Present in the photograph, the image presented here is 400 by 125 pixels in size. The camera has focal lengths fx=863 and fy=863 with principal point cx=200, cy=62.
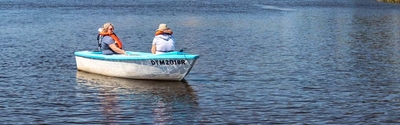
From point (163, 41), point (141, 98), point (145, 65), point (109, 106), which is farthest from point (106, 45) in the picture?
point (109, 106)

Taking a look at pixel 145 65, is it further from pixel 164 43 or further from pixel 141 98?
pixel 141 98

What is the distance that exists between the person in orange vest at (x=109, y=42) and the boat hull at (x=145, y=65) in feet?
0.99

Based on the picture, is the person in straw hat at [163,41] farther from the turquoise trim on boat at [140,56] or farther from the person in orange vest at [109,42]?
the person in orange vest at [109,42]

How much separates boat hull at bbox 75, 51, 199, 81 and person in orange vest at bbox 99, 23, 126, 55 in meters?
0.30

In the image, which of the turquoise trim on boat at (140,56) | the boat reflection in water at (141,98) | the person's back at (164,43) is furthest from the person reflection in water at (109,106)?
the person's back at (164,43)

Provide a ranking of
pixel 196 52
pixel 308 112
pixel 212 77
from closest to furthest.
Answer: pixel 308 112, pixel 212 77, pixel 196 52

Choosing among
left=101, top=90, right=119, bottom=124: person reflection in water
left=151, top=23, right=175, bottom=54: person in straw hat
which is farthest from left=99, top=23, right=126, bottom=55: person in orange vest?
left=101, top=90, right=119, bottom=124: person reflection in water

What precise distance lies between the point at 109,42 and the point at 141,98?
472 centimetres

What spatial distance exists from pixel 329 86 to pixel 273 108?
544cm

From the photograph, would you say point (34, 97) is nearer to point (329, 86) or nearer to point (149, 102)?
point (149, 102)

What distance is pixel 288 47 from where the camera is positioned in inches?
1710

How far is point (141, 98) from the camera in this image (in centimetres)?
2442

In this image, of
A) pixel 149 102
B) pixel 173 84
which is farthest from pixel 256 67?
pixel 149 102

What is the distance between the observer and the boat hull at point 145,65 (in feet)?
88.5
